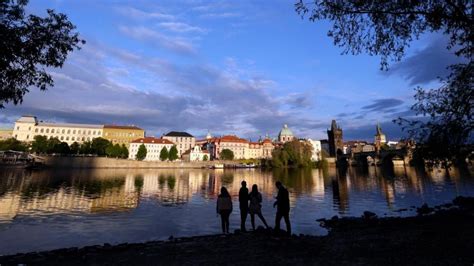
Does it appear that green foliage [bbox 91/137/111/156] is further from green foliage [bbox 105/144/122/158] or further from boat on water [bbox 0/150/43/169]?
boat on water [bbox 0/150/43/169]

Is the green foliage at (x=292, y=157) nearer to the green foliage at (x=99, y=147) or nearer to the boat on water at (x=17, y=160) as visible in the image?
the green foliage at (x=99, y=147)

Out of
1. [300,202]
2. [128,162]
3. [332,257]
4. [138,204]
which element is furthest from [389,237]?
[128,162]

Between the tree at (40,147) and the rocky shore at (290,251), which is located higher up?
the tree at (40,147)

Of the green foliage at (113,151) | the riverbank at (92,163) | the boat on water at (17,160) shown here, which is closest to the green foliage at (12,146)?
the boat on water at (17,160)

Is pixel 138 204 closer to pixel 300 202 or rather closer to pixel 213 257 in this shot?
pixel 300 202

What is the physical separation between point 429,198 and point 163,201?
34582mm

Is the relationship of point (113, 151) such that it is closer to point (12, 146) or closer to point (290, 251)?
point (12, 146)

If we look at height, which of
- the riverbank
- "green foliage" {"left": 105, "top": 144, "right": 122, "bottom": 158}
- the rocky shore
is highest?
"green foliage" {"left": 105, "top": 144, "right": 122, "bottom": 158}

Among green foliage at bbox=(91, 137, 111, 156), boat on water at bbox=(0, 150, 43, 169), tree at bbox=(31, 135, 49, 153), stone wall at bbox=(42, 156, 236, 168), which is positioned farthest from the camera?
green foliage at bbox=(91, 137, 111, 156)

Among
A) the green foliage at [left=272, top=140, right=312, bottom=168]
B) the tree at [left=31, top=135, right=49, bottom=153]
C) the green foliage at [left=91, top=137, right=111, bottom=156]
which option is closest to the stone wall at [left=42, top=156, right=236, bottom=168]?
the tree at [left=31, top=135, right=49, bottom=153]

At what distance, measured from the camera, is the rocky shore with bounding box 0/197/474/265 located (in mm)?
11742


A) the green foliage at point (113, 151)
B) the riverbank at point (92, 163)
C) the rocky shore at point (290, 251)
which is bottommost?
the rocky shore at point (290, 251)

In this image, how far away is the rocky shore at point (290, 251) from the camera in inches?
462

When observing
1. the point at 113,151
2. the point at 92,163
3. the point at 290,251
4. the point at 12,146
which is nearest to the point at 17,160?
the point at 12,146
